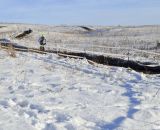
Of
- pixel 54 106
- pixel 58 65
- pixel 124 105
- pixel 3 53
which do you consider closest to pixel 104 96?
pixel 124 105

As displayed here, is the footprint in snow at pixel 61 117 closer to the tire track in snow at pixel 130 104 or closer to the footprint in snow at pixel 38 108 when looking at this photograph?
the footprint in snow at pixel 38 108

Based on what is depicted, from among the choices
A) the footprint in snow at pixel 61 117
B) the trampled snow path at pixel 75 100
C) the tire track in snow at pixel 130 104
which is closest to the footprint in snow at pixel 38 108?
the trampled snow path at pixel 75 100

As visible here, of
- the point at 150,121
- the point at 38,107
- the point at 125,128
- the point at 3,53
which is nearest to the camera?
the point at 125,128

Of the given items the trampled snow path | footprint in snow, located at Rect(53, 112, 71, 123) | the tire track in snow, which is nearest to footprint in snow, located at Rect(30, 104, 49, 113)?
the trampled snow path

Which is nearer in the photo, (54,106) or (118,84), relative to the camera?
(54,106)

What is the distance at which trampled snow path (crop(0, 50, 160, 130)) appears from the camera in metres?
7.46

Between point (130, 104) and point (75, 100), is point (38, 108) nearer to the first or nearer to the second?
point (75, 100)

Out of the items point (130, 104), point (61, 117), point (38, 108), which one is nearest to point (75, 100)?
point (130, 104)

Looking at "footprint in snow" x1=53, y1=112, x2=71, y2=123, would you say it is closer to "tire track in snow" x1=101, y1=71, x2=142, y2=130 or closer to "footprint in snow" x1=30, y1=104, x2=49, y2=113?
"footprint in snow" x1=30, y1=104, x2=49, y2=113

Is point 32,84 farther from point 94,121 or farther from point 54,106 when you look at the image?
point 94,121

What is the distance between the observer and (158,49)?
3838cm

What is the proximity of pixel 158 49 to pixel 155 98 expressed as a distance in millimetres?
28725

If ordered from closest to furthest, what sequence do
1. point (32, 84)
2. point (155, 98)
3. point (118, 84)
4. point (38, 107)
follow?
point (38, 107) → point (155, 98) → point (32, 84) → point (118, 84)

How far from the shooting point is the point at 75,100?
31.4 ft
